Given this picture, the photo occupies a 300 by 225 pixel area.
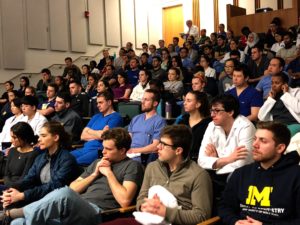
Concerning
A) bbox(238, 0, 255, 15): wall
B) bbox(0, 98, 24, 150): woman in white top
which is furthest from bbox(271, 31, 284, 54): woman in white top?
bbox(0, 98, 24, 150): woman in white top

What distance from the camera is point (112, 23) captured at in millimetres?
12344

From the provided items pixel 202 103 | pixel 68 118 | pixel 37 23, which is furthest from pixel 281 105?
pixel 37 23

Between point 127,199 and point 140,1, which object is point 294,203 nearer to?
point 127,199

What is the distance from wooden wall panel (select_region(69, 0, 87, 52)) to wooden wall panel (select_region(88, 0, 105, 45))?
202 millimetres

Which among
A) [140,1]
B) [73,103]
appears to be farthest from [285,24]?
[73,103]

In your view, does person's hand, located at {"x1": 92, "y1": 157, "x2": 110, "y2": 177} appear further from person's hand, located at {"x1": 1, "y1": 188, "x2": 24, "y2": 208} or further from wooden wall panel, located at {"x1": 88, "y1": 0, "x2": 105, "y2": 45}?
wooden wall panel, located at {"x1": 88, "y1": 0, "x2": 105, "y2": 45}

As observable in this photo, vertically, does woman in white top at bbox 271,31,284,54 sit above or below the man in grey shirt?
above

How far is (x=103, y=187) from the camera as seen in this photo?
8.84 feet

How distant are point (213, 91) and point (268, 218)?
161 inches

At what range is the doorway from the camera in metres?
13.4

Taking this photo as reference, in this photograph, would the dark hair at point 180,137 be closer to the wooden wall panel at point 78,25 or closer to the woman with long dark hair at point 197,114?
the woman with long dark hair at point 197,114

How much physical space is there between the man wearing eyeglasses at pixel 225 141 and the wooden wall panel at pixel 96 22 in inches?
364

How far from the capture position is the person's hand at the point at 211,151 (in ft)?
9.25

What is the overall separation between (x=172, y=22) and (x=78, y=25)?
3.53 metres
